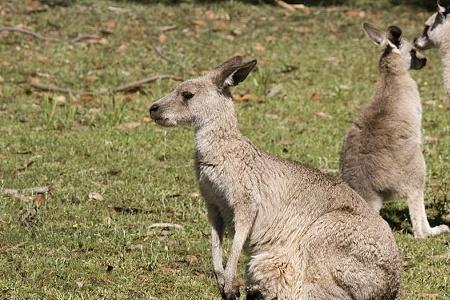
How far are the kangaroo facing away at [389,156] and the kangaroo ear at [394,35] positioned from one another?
520 millimetres

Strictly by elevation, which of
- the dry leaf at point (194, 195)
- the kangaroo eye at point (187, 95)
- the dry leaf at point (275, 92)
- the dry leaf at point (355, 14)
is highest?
the kangaroo eye at point (187, 95)

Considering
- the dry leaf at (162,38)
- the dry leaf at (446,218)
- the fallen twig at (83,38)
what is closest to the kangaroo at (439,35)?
the dry leaf at (446,218)

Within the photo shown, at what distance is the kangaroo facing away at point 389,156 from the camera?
6.52 meters

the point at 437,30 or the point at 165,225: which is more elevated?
the point at 437,30

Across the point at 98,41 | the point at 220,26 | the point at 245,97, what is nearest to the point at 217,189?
the point at 245,97

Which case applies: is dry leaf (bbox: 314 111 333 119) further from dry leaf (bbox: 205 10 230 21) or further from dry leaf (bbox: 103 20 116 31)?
dry leaf (bbox: 205 10 230 21)

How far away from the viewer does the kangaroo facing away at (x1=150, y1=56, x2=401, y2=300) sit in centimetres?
457

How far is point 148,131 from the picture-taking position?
29.5 feet

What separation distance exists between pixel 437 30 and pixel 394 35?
645mm

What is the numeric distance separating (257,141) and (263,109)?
111 cm

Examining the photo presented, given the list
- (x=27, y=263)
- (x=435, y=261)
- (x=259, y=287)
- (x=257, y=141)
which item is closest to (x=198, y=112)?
(x=259, y=287)

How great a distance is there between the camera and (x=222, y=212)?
4.95m

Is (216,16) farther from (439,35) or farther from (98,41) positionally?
(439,35)

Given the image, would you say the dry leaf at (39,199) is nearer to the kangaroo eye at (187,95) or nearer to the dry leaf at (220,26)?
the kangaroo eye at (187,95)
